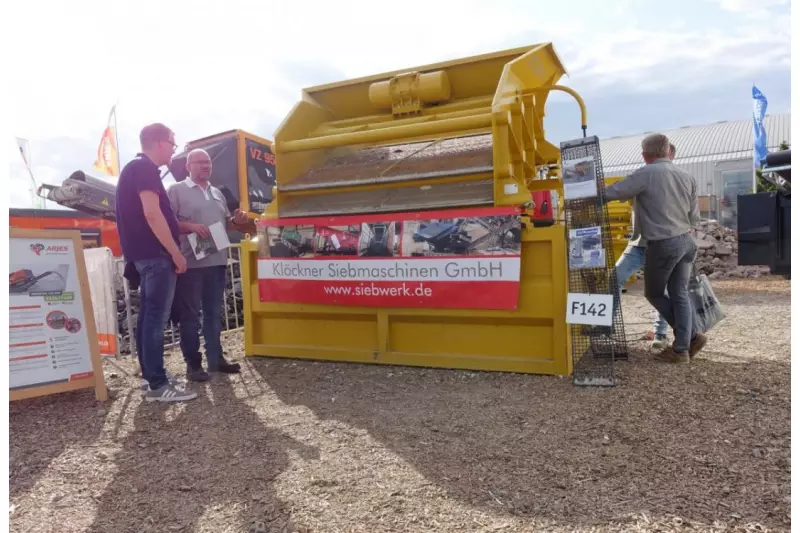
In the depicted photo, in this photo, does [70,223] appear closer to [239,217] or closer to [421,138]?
[239,217]

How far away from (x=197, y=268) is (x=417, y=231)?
1.69 m

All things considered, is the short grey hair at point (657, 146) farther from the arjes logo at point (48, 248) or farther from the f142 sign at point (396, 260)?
the arjes logo at point (48, 248)

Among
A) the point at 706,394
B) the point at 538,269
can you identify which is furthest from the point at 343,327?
the point at 706,394

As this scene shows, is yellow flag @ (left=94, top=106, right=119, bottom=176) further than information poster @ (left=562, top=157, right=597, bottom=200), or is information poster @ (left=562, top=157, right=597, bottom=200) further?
yellow flag @ (left=94, top=106, right=119, bottom=176)

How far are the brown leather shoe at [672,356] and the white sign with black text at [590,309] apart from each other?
0.94 metres

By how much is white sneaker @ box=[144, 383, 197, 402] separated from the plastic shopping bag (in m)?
3.85

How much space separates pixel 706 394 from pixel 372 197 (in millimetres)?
2732

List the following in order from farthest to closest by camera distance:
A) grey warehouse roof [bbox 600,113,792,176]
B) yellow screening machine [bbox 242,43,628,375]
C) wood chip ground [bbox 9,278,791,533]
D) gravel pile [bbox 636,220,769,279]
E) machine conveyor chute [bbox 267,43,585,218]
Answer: grey warehouse roof [bbox 600,113,792,176]
gravel pile [bbox 636,220,769,279]
machine conveyor chute [bbox 267,43,585,218]
yellow screening machine [bbox 242,43,628,375]
wood chip ground [bbox 9,278,791,533]

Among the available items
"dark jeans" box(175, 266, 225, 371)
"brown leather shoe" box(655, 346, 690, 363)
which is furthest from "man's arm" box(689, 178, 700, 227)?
"dark jeans" box(175, 266, 225, 371)

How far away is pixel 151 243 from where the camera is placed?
3.67m

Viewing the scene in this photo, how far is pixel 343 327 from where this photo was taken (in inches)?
179

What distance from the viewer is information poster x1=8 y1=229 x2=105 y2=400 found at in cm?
363

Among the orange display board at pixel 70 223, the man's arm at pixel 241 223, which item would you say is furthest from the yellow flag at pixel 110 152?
the man's arm at pixel 241 223

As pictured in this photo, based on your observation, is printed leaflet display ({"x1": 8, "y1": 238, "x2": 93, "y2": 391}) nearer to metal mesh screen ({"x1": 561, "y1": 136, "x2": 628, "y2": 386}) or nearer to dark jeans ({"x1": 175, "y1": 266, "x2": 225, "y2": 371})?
dark jeans ({"x1": 175, "y1": 266, "x2": 225, "y2": 371})
